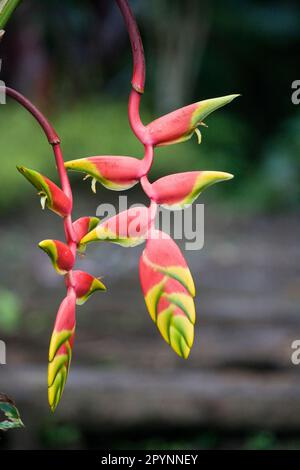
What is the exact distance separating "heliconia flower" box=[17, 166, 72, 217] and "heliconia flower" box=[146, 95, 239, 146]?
5 centimetres

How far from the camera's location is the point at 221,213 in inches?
163

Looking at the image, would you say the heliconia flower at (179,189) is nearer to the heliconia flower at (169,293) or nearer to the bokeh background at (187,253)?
the heliconia flower at (169,293)

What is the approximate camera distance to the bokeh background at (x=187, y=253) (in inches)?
80.7

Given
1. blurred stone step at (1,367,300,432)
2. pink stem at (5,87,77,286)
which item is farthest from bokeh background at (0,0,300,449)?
pink stem at (5,87,77,286)

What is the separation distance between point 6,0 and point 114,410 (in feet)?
5.42

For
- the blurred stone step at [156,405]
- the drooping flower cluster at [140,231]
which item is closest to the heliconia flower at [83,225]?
the drooping flower cluster at [140,231]

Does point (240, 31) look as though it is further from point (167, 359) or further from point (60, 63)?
point (167, 359)

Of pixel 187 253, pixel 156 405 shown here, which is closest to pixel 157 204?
pixel 156 405

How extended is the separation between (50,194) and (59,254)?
1.2 inches

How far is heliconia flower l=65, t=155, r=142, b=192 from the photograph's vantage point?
0.43 m

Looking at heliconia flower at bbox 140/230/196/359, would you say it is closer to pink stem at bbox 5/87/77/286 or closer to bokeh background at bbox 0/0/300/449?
pink stem at bbox 5/87/77/286

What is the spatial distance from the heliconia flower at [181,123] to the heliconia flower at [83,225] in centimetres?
5

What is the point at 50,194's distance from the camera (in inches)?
17.1
